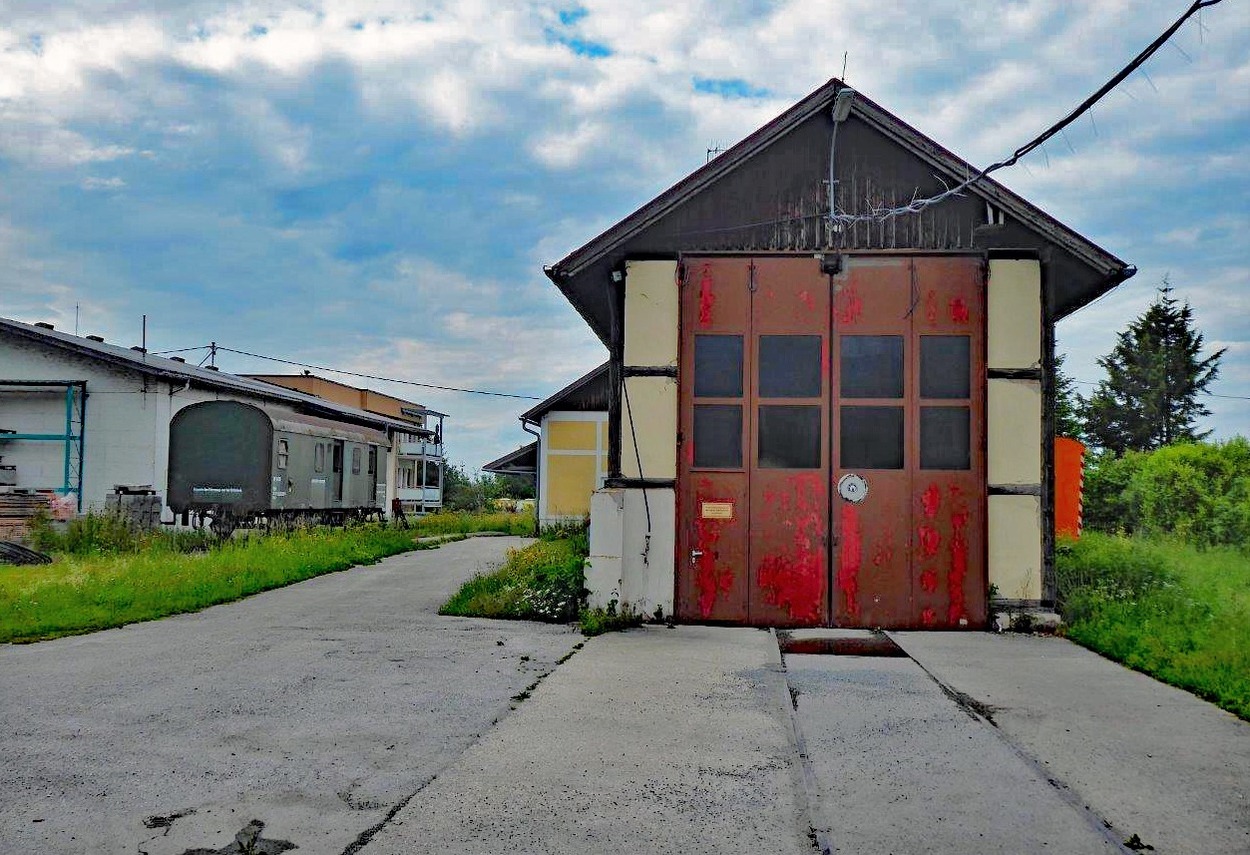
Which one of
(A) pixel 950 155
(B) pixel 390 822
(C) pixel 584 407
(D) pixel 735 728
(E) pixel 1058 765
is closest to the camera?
(B) pixel 390 822

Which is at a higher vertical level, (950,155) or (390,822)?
(950,155)

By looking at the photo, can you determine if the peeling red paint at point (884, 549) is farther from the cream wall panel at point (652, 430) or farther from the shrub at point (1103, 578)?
the cream wall panel at point (652, 430)

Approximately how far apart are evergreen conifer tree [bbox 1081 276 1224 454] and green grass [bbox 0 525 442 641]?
1705 inches

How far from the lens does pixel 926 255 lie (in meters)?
10.5

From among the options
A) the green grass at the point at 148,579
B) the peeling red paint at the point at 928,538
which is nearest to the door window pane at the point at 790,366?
the peeling red paint at the point at 928,538

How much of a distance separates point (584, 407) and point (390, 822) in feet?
79.5

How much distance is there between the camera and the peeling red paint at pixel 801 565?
10.3 m

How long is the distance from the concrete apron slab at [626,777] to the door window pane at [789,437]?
10.6 ft

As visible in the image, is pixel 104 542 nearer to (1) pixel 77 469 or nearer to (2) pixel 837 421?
(1) pixel 77 469

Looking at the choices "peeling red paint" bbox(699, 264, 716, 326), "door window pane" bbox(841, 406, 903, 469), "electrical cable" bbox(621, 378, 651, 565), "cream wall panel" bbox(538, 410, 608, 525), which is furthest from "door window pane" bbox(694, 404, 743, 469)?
"cream wall panel" bbox(538, 410, 608, 525)

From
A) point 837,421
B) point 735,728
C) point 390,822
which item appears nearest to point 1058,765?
point 735,728

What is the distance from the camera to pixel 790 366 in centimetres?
1055

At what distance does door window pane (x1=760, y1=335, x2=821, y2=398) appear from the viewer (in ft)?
34.5

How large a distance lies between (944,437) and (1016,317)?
1428mm
